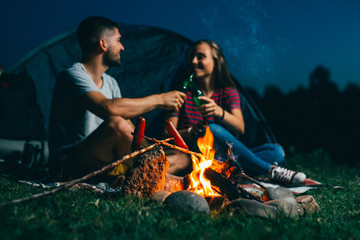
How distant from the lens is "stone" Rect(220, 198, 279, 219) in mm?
1570

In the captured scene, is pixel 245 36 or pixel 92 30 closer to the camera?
pixel 92 30

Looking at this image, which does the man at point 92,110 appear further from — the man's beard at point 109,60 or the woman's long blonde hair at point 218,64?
the woman's long blonde hair at point 218,64

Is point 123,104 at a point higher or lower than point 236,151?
higher

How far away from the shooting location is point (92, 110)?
2.55 meters

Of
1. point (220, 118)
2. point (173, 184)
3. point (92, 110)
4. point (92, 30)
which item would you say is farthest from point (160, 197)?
point (92, 30)

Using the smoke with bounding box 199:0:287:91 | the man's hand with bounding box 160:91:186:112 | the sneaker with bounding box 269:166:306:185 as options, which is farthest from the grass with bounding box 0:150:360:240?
the smoke with bounding box 199:0:287:91

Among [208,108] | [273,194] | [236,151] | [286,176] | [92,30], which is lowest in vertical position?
[286,176]

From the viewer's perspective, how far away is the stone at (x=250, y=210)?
1570mm

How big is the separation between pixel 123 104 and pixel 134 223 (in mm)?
1340

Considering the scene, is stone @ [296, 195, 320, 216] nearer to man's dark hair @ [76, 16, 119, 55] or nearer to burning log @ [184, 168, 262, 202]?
burning log @ [184, 168, 262, 202]

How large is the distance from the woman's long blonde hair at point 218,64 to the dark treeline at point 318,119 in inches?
95.8

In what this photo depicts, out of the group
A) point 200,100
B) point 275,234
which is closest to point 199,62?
point 200,100

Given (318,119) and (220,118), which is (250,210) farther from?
(318,119)

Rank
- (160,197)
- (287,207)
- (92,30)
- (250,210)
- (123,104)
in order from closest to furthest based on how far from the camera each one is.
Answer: (250,210)
(287,207)
(160,197)
(123,104)
(92,30)
